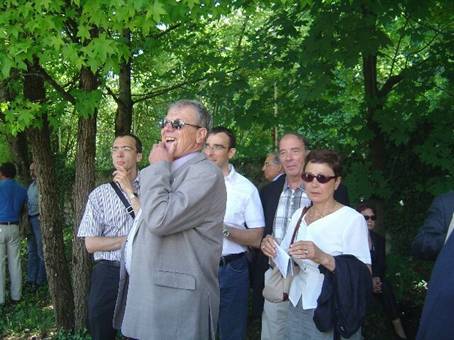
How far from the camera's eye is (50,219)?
6.25 meters

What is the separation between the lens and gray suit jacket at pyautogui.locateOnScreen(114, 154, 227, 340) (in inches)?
104

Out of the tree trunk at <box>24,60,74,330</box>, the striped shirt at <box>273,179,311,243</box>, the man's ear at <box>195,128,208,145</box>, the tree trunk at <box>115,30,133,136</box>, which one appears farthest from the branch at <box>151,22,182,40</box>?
the man's ear at <box>195,128,208,145</box>

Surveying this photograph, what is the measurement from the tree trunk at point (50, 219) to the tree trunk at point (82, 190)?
0.42m

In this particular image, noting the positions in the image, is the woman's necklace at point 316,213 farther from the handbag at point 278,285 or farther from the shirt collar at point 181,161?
the shirt collar at point 181,161

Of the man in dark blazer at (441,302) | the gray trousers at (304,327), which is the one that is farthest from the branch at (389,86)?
the man in dark blazer at (441,302)

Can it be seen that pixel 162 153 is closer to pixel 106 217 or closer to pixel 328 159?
pixel 328 159

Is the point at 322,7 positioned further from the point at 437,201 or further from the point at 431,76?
the point at 437,201

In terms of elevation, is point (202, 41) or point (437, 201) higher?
point (202, 41)

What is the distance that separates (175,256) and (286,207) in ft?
5.31

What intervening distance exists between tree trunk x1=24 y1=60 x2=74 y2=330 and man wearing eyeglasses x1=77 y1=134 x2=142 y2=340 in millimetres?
1994

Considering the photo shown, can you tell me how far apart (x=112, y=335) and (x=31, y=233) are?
18.0 feet

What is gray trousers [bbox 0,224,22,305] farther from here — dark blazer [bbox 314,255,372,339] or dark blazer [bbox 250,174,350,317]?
dark blazer [bbox 314,255,372,339]

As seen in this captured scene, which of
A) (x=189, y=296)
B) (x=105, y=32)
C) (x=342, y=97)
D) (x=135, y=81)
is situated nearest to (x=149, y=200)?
(x=189, y=296)

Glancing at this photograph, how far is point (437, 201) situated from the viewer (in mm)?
3094
